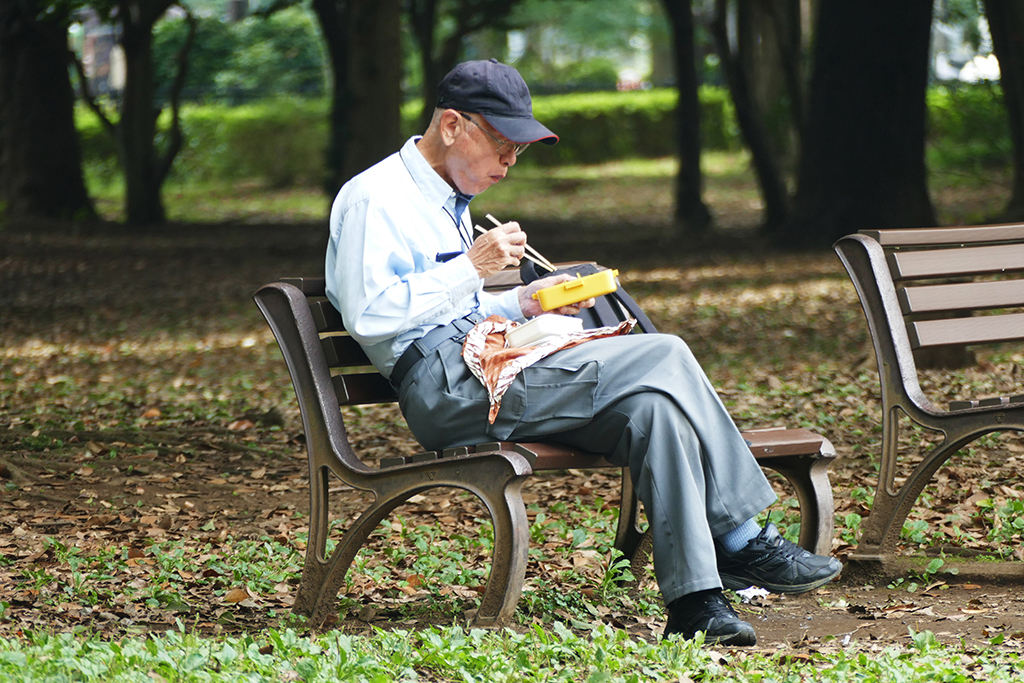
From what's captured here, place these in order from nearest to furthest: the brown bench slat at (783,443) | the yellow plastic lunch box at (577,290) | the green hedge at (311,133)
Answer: the yellow plastic lunch box at (577,290) < the brown bench slat at (783,443) < the green hedge at (311,133)

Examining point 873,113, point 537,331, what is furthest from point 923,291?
point 873,113

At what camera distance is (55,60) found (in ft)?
62.8

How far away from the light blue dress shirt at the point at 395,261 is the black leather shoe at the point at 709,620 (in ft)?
3.29

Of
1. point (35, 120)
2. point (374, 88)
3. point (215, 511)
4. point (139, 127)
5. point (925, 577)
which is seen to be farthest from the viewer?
point (139, 127)

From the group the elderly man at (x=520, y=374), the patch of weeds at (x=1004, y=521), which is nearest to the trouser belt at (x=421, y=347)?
the elderly man at (x=520, y=374)

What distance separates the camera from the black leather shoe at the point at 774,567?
139 inches

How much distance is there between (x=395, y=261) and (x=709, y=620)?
1.26 m

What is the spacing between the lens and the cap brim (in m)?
3.58

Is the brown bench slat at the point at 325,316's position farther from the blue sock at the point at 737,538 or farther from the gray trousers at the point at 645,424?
the blue sock at the point at 737,538

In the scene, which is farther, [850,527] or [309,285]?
[850,527]

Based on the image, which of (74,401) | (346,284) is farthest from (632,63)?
(346,284)

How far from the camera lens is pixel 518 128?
361 cm

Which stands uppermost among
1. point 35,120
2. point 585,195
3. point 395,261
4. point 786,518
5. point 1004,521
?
point 395,261

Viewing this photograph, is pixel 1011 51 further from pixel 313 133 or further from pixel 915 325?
pixel 313 133
